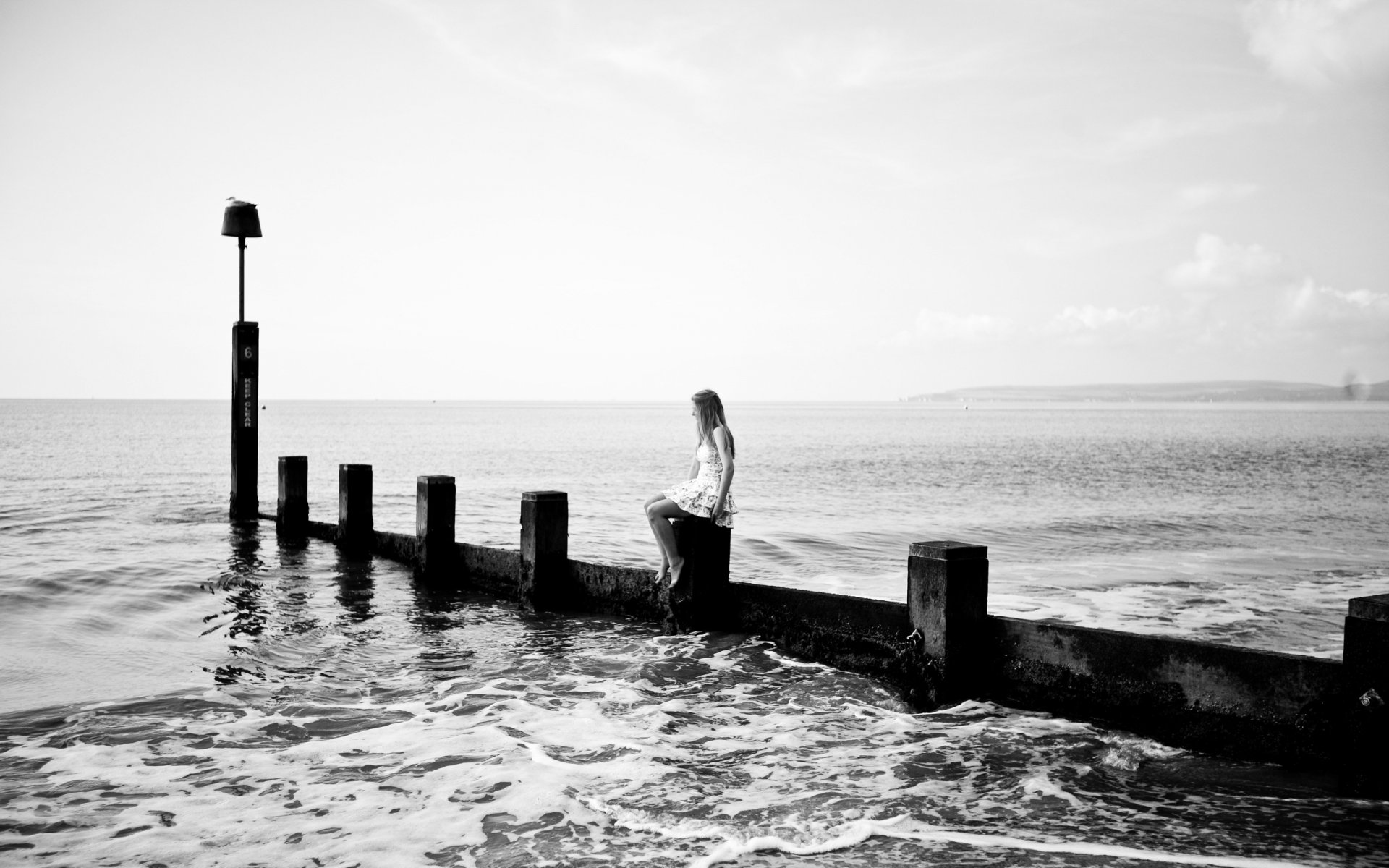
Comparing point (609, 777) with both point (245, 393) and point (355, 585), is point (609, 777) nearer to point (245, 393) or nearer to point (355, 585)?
point (355, 585)

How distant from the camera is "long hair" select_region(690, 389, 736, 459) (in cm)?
836

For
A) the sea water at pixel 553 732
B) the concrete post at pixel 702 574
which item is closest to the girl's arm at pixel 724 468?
the concrete post at pixel 702 574

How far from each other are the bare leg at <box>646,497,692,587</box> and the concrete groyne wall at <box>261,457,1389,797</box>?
9cm

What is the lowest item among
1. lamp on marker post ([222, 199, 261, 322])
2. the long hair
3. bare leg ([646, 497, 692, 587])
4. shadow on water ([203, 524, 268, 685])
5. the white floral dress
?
shadow on water ([203, 524, 268, 685])

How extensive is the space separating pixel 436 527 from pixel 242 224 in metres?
7.83

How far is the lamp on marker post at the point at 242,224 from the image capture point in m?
15.7

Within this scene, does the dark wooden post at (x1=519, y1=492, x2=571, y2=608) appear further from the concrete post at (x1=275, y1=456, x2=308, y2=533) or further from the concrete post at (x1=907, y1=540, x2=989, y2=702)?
the concrete post at (x1=275, y1=456, x2=308, y2=533)

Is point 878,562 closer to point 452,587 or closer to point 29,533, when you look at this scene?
point 452,587

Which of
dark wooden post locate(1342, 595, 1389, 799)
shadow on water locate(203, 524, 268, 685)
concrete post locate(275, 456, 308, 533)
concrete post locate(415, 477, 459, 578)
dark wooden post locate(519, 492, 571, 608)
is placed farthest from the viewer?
concrete post locate(275, 456, 308, 533)

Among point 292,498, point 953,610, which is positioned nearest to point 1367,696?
point 953,610

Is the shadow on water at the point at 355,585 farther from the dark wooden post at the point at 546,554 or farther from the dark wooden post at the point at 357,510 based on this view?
the dark wooden post at the point at 546,554

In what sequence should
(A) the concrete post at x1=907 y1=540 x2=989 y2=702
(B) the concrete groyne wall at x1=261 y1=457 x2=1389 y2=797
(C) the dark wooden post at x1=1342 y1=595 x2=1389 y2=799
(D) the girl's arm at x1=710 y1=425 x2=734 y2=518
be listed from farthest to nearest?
(D) the girl's arm at x1=710 y1=425 x2=734 y2=518 → (A) the concrete post at x1=907 y1=540 x2=989 y2=702 → (B) the concrete groyne wall at x1=261 y1=457 x2=1389 y2=797 → (C) the dark wooden post at x1=1342 y1=595 x2=1389 y2=799

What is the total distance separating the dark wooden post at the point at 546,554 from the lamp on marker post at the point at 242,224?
341 inches

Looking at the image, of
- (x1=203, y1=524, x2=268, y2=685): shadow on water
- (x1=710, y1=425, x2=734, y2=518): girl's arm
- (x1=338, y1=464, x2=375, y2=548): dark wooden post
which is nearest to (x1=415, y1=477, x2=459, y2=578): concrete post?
(x1=203, y1=524, x2=268, y2=685): shadow on water
